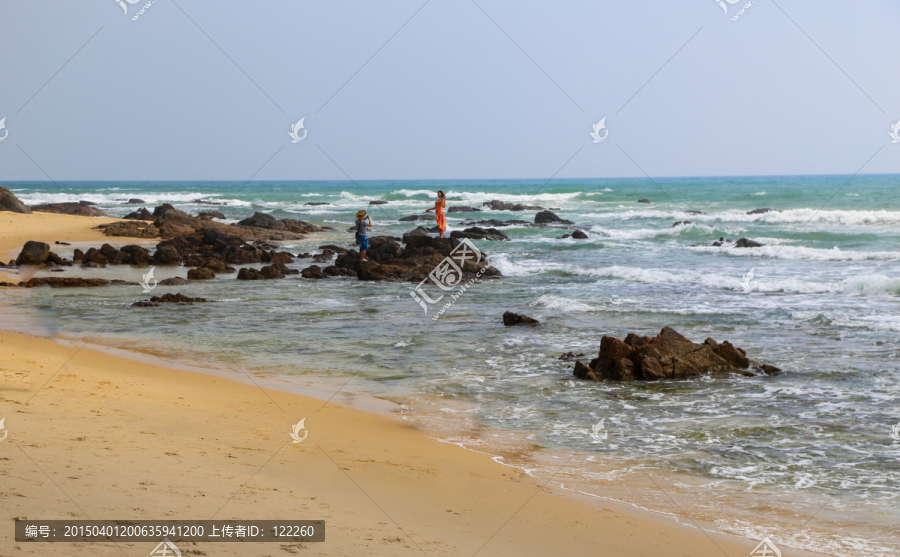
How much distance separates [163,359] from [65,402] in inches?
119

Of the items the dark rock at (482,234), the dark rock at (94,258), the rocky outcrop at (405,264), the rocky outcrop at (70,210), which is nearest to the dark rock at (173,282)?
the rocky outcrop at (405,264)

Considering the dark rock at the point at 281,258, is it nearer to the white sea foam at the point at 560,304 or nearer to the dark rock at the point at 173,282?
the dark rock at the point at 173,282

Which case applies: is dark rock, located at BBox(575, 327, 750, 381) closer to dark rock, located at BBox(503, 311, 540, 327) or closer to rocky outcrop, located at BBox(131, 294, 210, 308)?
dark rock, located at BBox(503, 311, 540, 327)

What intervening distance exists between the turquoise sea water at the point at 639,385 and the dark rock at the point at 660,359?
12.7 inches

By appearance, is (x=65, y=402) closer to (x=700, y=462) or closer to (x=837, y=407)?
(x=700, y=462)

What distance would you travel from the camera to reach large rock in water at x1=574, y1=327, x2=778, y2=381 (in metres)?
8.73

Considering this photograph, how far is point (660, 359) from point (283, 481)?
18.4ft

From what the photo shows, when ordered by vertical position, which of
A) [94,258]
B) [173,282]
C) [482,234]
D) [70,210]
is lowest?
[173,282]

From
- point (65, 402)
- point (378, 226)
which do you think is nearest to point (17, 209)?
point (378, 226)

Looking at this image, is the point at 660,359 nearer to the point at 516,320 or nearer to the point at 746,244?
the point at 516,320

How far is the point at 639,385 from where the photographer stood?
8500mm

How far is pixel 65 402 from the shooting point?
21.4ft
